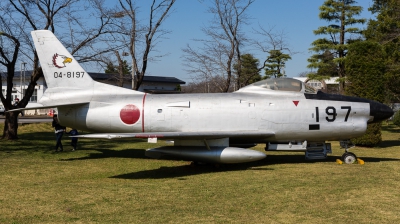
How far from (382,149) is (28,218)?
18357mm

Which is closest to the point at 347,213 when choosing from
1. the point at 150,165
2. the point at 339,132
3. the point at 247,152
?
the point at 247,152

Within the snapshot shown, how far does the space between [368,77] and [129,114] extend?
1347 centimetres

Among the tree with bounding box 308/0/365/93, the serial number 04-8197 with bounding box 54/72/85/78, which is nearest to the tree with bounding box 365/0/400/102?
the tree with bounding box 308/0/365/93

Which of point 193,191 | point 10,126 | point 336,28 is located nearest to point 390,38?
point 336,28

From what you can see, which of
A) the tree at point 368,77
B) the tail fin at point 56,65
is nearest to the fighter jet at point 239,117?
the tail fin at point 56,65

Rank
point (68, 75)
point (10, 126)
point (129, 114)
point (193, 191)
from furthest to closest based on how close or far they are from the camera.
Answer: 1. point (10, 126)
2. point (68, 75)
3. point (129, 114)
4. point (193, 191)

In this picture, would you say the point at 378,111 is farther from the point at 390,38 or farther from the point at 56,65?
the point at 390,38

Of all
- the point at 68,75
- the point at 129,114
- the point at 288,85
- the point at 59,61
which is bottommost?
the point at 129,114

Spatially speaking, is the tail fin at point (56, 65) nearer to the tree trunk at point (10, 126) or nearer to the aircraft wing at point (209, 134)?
the aircraft wing at point (209, 134)

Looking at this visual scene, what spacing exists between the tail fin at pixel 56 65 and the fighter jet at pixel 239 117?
1.04 metres

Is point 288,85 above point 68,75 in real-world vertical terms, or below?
below

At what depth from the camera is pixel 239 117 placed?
13523 mm

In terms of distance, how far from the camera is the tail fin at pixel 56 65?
1525cm

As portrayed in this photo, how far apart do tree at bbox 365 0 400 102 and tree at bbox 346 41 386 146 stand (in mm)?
5517
